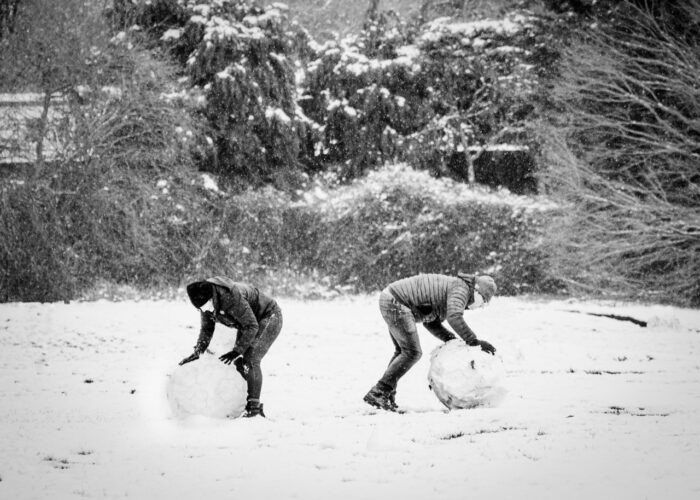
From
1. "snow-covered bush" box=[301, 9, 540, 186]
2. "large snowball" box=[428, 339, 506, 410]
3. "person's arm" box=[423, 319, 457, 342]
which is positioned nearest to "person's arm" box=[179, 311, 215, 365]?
"large snowball" box=[428, 339, 506, 410]

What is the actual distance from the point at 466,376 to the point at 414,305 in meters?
0.88

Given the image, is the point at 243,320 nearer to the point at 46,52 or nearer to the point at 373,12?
the point at 46,52

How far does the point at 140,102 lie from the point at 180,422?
1488 cm

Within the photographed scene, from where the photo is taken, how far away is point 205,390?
7086 millimetres

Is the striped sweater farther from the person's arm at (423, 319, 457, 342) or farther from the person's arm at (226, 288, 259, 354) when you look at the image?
the person's arm at (226, 288, 259, 354)

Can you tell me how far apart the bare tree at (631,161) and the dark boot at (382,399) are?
12.8 m

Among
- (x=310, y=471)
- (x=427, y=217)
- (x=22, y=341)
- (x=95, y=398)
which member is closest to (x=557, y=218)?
(x=427, y=217)

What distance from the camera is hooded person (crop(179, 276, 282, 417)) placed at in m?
7.39

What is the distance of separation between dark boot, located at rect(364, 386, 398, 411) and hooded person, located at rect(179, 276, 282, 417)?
1167 mm

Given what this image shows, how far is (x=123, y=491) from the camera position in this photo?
5238 millimetres

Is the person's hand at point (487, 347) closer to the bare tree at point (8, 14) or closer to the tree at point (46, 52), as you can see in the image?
the tree at point (46, 52)

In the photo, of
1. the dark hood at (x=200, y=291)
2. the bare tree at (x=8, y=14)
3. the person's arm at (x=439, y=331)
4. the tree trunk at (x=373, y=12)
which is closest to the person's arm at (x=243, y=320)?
the dark hood at (x=200, y=291)

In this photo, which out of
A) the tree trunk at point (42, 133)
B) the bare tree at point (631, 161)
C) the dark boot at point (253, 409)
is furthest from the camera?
the bare tree at point (631, 161)

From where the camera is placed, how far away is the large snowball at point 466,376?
304 inches
